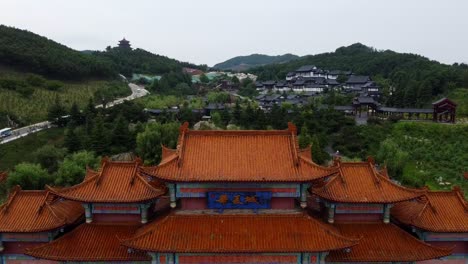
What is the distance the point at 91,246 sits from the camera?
15.6 meters

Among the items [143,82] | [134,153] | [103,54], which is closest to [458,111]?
[134,153]

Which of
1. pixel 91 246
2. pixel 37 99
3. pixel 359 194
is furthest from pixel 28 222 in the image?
pixel 37 99

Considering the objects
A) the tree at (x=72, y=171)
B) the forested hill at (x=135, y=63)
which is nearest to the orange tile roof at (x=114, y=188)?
the tree at (x=72, y=171)

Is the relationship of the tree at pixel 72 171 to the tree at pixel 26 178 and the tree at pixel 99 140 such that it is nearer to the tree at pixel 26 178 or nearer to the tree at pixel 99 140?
the tree at pixel 26 178

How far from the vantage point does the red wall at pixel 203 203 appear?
16281 millimetres

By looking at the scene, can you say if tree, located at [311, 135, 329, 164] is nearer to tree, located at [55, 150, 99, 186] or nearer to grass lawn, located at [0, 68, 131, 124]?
tree, located at [55, 150, 99, 186]

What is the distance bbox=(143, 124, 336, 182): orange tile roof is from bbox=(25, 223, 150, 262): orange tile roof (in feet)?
11.2

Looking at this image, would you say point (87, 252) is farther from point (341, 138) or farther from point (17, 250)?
point (341, 138)

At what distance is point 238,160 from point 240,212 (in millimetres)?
2247

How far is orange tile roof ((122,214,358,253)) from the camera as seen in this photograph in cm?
1459

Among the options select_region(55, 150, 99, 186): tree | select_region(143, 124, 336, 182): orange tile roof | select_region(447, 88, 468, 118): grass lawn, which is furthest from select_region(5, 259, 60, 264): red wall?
select_region(447, 88, 468, 118): grass lawn

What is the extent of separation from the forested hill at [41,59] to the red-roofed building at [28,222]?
70.4 metres

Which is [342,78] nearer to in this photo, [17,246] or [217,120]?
[217,120]

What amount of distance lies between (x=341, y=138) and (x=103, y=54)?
97.5 meters
